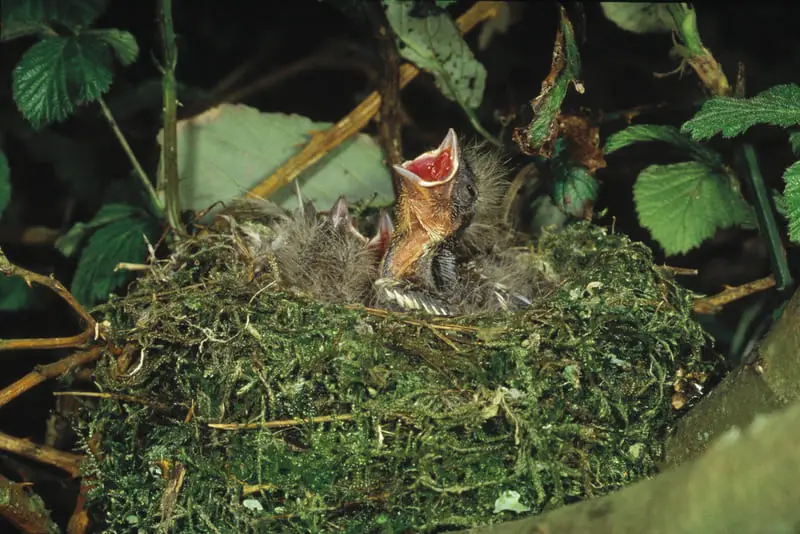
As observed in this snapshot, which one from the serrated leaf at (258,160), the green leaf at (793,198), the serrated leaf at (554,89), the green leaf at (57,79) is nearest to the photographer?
the green leaf at (793,198)

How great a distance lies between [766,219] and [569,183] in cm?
39

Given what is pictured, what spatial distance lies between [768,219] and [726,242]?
497 mm

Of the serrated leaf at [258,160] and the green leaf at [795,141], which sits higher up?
the green leaf at [795,141]

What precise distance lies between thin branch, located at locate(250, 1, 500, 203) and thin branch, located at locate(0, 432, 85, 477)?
681 mm

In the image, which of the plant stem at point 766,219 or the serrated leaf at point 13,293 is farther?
the serrated leaf at point 13,293

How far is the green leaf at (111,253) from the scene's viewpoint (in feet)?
6.16

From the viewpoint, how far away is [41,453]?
163 centimetres

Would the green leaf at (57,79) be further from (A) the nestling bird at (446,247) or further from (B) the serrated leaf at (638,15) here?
(B) the serrated leaf at (638,15)

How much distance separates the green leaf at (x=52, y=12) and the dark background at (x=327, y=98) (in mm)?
174

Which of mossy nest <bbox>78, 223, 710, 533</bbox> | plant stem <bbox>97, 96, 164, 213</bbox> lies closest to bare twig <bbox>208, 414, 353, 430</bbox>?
mossy nest <bbox>78, 223, 710, 533</bbox>

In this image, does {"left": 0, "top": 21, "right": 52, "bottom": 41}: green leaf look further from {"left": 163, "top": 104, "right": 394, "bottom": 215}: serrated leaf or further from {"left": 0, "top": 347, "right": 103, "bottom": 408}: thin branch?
{"left": 0, "top": 347, "right": 103, "bottom": 408}: thin branch

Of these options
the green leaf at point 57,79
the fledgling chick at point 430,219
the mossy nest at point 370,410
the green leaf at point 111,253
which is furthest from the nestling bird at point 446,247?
the green leaf at point 57,79

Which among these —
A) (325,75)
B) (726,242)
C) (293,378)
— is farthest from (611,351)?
(325,75)

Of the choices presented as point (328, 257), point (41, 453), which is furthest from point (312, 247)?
point (41, 453)
